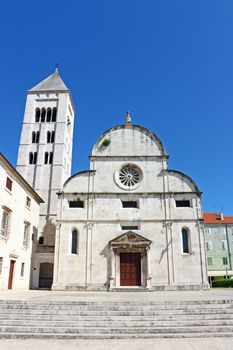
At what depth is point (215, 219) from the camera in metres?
44.7

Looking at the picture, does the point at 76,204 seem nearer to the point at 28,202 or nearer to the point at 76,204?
the point at 76,204

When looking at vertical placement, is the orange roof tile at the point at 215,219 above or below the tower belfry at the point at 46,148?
below

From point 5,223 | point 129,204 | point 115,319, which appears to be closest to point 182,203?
point 129,204

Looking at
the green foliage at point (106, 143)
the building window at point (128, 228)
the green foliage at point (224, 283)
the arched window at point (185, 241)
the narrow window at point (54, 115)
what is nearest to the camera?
the arched window at point (185, 241)

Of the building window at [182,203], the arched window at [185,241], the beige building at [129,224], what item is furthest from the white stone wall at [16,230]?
the arched window at [185,241]

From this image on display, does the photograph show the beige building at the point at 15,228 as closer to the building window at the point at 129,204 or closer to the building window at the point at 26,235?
the building window at the point at 26,235

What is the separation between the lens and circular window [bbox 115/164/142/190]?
26.5 metres

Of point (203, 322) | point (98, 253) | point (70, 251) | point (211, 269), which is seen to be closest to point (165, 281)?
point (98, 253)

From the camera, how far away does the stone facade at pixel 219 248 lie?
136 feet

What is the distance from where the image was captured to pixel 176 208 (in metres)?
25.5

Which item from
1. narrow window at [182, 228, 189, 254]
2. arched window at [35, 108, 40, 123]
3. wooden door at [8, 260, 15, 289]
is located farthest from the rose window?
arched window at [35, 108, 40, 123]

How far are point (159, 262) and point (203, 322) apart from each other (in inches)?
576

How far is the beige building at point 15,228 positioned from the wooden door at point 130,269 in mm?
8607

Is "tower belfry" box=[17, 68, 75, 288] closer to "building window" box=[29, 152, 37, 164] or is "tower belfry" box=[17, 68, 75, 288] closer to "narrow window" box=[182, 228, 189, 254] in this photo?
"building window" box=[29, 152, 37, 164]
